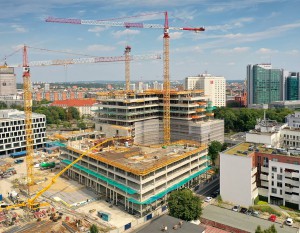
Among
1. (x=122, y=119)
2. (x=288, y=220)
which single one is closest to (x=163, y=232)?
(x=288, y=220)

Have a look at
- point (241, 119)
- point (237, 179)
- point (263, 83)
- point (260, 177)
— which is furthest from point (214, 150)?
point (263, 83)

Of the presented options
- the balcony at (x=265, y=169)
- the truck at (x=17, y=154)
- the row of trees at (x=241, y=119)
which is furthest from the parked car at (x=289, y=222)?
the truck at (x=17, y=154)

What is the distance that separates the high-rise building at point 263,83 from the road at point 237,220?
110 m

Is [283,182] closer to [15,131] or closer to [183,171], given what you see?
[183,171]

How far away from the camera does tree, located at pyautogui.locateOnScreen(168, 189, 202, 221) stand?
34562mm

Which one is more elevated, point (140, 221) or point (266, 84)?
point (266, 84)

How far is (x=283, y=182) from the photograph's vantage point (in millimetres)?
39938

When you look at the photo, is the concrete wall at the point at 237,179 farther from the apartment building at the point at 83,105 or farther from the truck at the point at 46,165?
the apartment building at the point at 83,105

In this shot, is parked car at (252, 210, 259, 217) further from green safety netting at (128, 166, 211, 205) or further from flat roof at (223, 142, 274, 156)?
green safety netting at (128, 166, 211, 205)

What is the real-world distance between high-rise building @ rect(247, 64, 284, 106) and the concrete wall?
347ft

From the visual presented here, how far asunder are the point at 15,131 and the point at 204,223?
51902 millimetres

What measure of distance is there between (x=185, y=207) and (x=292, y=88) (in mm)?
130952

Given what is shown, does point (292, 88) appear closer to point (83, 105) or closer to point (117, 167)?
point (83, 105)

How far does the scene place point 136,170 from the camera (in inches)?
1467
